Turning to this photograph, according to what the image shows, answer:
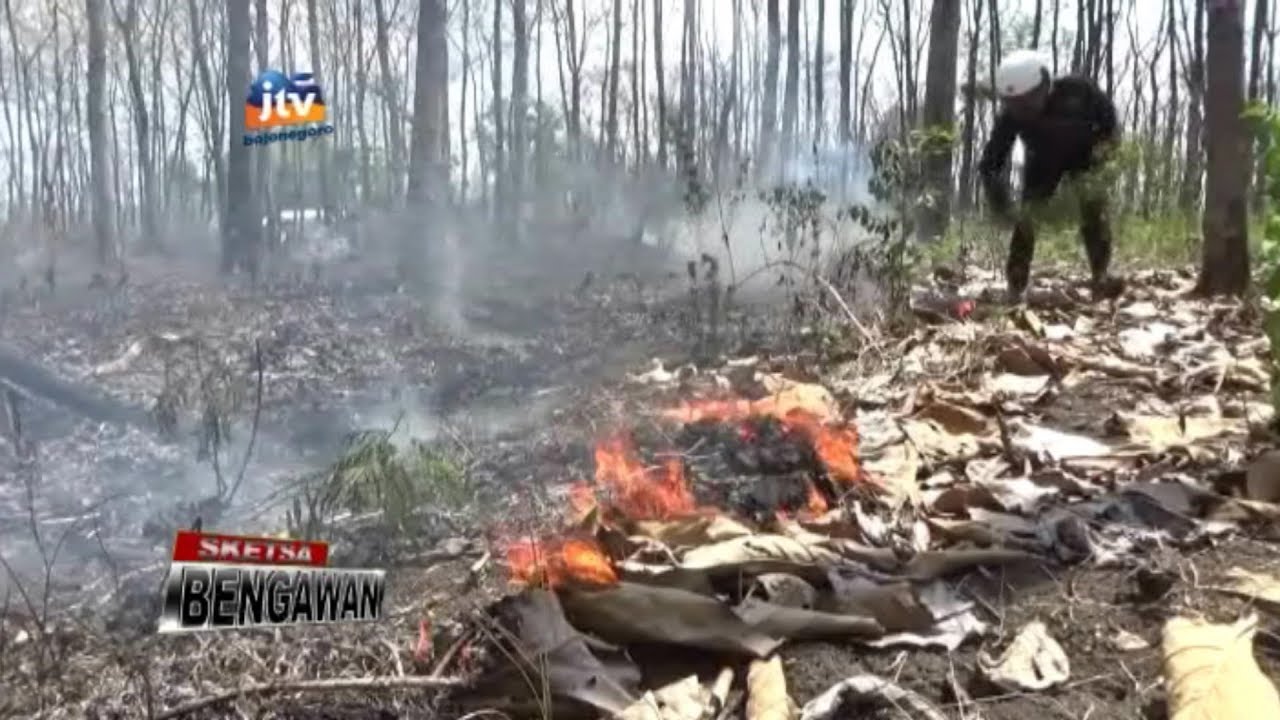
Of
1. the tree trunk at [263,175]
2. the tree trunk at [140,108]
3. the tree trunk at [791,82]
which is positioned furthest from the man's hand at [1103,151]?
the tree trunk at [791,82]

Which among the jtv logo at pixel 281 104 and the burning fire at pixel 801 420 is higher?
the jtv logo at pixel 281 104

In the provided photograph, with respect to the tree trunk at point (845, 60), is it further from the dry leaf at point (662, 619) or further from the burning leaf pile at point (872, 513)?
the dry leaf at point (662, 619)

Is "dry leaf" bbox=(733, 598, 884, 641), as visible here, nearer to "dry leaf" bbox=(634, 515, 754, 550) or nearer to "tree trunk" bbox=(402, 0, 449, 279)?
"dry leaf" bbox=(634, 515, 754, 550)

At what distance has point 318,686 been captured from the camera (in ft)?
5.92

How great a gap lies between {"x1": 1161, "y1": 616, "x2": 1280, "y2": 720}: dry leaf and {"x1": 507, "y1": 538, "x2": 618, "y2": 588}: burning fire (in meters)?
0.94

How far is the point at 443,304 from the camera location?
32.1ft

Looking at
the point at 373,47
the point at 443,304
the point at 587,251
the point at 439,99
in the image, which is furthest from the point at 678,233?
the point at 373,47

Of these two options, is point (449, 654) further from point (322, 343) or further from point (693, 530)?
point (322, 343)

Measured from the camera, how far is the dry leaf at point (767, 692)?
66.0 inches

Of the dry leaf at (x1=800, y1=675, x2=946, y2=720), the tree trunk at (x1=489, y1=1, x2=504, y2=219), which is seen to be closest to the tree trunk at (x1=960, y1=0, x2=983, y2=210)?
the tree trunk at (x1=489, y1=1, x2=504, y2=219)

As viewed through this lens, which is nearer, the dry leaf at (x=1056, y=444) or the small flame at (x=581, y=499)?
the small flame at (x=581, y=499)

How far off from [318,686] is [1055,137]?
513 cm

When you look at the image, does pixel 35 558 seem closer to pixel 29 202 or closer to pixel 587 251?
pixel 587 251

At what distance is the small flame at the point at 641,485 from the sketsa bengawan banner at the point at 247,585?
845 millimetres
